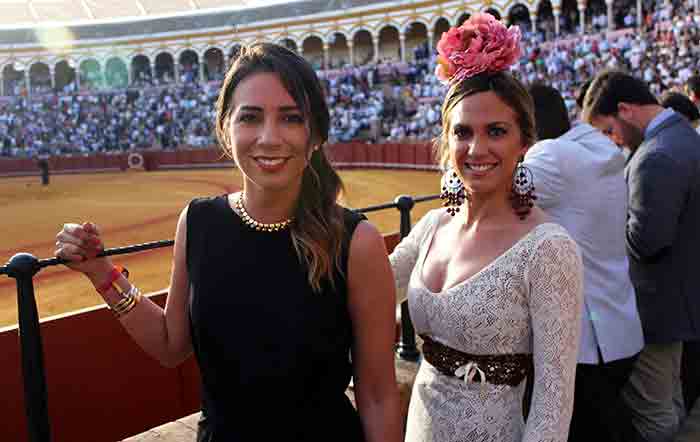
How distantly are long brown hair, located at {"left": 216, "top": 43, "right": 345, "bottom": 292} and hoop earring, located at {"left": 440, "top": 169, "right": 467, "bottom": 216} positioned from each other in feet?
1.43

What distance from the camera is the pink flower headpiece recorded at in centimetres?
159

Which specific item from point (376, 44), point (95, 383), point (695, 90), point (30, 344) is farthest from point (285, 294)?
point (376, 44)

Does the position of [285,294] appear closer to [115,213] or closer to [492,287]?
[492,287]

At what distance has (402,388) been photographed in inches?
118

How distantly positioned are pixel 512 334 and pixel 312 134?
620 millimetres

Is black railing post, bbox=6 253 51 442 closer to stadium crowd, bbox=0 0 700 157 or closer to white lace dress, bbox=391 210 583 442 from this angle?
white lace dress, bbox=391 210 583 442

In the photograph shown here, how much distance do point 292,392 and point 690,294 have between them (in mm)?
1935

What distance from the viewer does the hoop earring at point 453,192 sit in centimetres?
177

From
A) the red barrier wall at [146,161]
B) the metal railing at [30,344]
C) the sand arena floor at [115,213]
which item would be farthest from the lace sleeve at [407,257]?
the red barrier wall at [146,161]

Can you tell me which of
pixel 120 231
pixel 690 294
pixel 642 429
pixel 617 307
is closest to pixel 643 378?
pixel 642 429

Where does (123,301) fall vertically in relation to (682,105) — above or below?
below

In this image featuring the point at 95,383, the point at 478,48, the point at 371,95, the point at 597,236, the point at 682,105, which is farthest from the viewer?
the point at 371,95

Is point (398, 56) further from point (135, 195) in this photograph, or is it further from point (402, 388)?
point (402, 388)

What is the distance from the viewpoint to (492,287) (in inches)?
58.4
